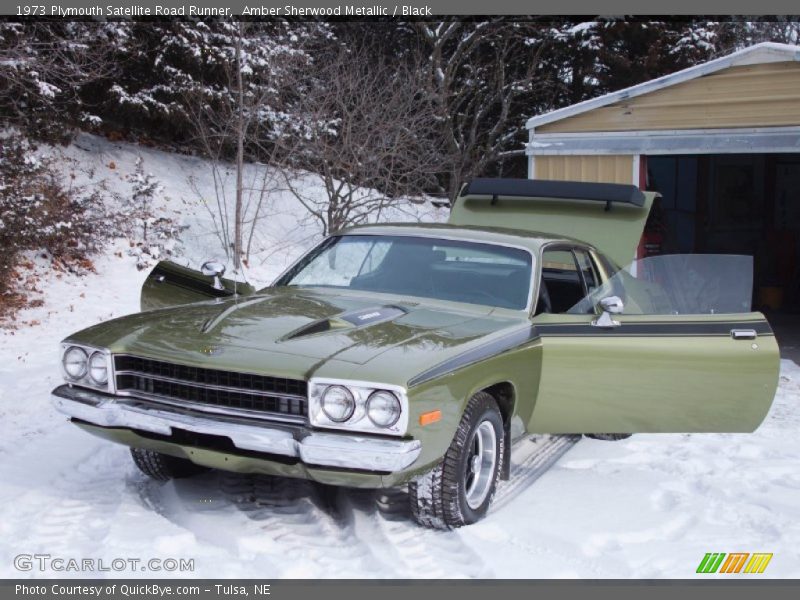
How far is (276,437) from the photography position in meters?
3.91

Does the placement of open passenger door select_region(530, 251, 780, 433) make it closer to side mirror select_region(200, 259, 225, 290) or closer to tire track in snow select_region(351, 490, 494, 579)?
tire track in snow select_region(351, 490, 494, 579)

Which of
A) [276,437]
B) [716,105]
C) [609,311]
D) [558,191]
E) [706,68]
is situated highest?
[706,68]

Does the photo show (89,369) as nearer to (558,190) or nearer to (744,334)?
(744,334)

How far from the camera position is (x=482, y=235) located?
222 inches

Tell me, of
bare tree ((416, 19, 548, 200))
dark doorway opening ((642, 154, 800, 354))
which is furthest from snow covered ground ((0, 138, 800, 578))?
bare tree ((416, 19, 548, 200))

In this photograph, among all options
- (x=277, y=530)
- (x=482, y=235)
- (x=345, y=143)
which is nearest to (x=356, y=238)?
(x=482, y=235)

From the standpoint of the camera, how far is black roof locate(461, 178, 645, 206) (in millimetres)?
6652

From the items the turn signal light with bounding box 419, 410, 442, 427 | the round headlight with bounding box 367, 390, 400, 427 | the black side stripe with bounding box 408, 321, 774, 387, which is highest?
the black side stripe with bounding box 408, 321, 774, 387

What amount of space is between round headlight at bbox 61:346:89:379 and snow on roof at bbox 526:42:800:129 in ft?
25.3

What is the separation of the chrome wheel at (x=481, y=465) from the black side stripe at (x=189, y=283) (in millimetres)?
2185

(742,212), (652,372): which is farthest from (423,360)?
(742,212)

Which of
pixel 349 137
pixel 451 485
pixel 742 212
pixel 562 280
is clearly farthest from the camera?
pixel 742 212

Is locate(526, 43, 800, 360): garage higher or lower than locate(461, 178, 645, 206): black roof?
higher

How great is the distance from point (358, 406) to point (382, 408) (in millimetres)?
111
